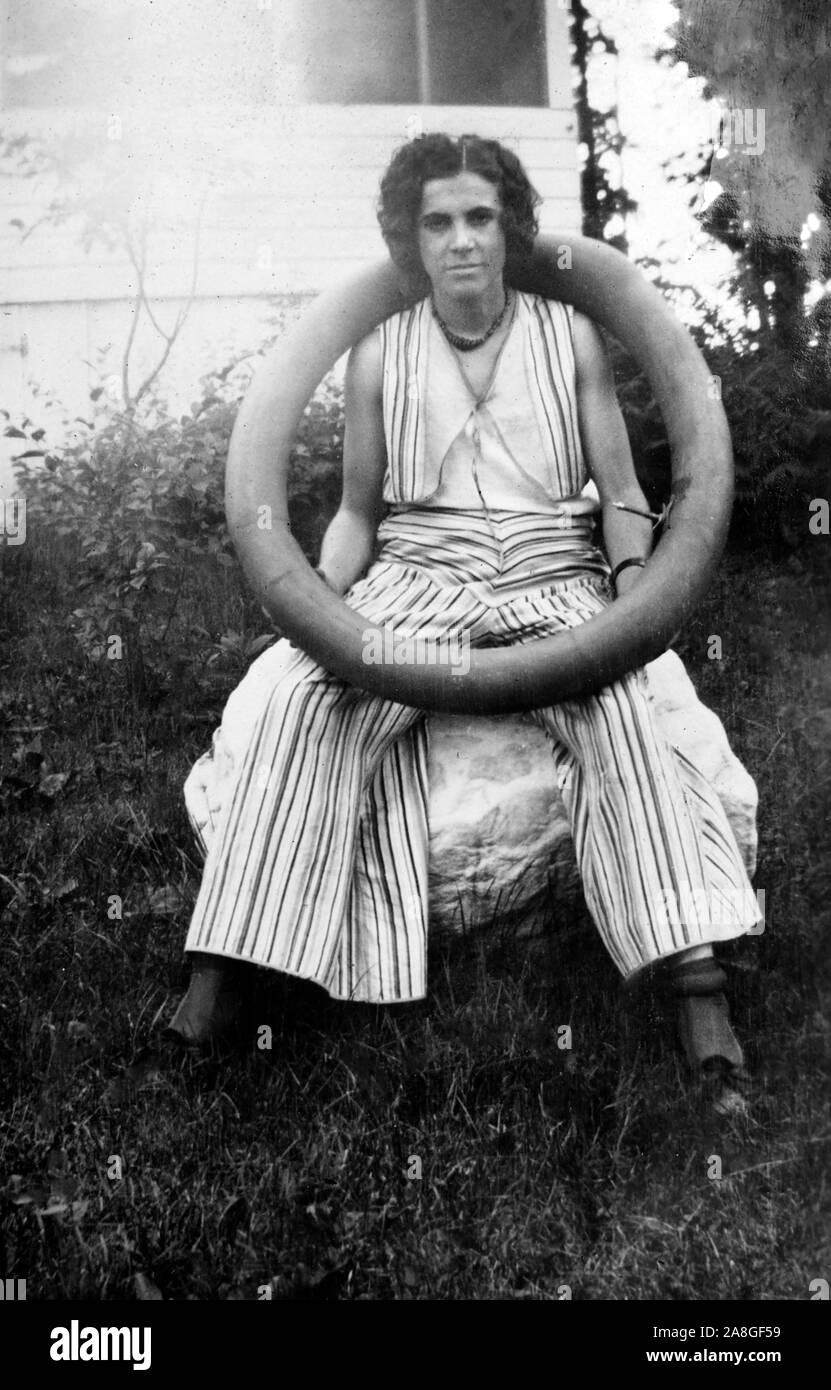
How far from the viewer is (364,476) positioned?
8.40ft

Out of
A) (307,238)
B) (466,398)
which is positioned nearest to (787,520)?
(466,398)

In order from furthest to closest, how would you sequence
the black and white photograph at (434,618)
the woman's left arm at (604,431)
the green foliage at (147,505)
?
the green foliage at (147,505) < the woman's left arm at (604,431) < the black and white photograph at (434,618)

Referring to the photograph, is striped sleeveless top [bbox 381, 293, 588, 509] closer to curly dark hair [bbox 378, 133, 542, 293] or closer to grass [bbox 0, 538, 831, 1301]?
curly dark hair [bbox 378, 133, 542, 293]

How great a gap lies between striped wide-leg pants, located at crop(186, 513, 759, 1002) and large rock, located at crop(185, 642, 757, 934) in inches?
1.9

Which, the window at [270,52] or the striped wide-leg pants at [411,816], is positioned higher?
the window at [270,52]

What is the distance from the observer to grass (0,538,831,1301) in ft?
6.66

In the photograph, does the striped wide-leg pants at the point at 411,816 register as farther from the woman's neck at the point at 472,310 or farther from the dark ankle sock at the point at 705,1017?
the woman's neck at the point at 472,310

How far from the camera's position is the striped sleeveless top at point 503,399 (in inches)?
97.7

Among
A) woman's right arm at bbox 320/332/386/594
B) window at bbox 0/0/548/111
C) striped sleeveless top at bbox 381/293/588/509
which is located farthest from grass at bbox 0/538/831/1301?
window at bbox 0/0/548/111

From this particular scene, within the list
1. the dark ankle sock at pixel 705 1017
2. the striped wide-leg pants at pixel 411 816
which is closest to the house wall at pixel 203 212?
the striped wide-leg pants at pixel 411 816

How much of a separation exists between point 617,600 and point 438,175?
894 millimetres

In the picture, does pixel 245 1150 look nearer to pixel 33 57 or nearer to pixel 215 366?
pixel 215 366

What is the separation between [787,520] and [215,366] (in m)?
1.20

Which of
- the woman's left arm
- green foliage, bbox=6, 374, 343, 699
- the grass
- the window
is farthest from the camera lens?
green foliage, bbox=6, 374, 343, 699
